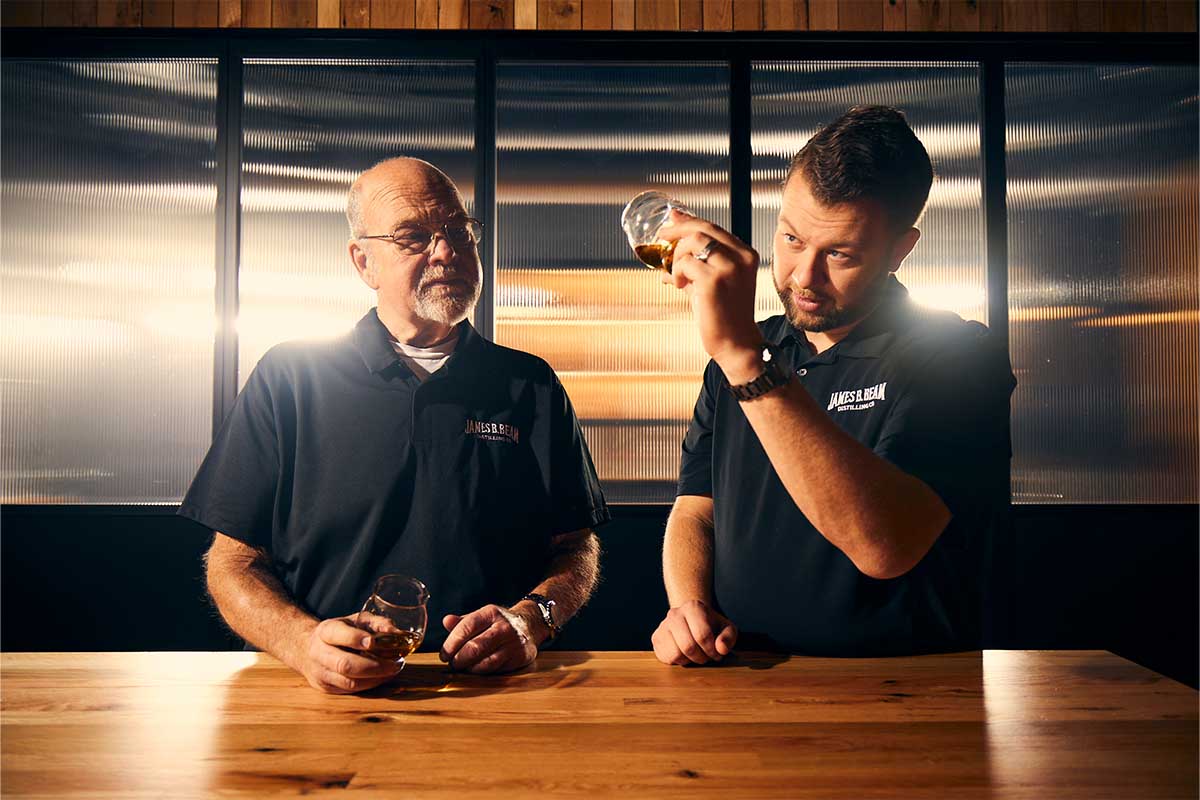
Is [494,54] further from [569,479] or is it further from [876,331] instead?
[876,331]

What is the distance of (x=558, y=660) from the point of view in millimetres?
1273

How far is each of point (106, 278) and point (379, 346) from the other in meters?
2.13

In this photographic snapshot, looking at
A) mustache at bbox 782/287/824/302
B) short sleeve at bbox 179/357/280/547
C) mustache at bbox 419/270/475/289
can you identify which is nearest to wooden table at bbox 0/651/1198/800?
short sleeve at bbox 179/357/280/547

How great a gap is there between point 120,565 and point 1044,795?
3302 mm

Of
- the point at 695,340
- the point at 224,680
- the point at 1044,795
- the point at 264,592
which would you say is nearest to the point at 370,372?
the point at 264,592

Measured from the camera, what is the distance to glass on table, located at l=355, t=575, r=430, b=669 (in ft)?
3.57

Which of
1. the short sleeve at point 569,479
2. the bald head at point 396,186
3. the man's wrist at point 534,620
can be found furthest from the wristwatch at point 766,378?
the bald head at point 396,186

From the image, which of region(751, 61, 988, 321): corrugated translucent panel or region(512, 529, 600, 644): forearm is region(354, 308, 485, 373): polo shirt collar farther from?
region(751, 61, 988, 321): corrugated translucent panel

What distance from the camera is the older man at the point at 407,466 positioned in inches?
64.8

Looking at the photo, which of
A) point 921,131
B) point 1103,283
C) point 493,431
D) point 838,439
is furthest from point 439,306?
point 1103,283

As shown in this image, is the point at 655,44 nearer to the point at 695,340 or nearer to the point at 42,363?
the point at 695,340

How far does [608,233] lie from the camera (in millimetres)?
3365

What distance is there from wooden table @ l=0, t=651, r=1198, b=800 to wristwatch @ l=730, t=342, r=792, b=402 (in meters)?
0.38

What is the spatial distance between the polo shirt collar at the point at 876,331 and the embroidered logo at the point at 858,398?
0.21 ft
